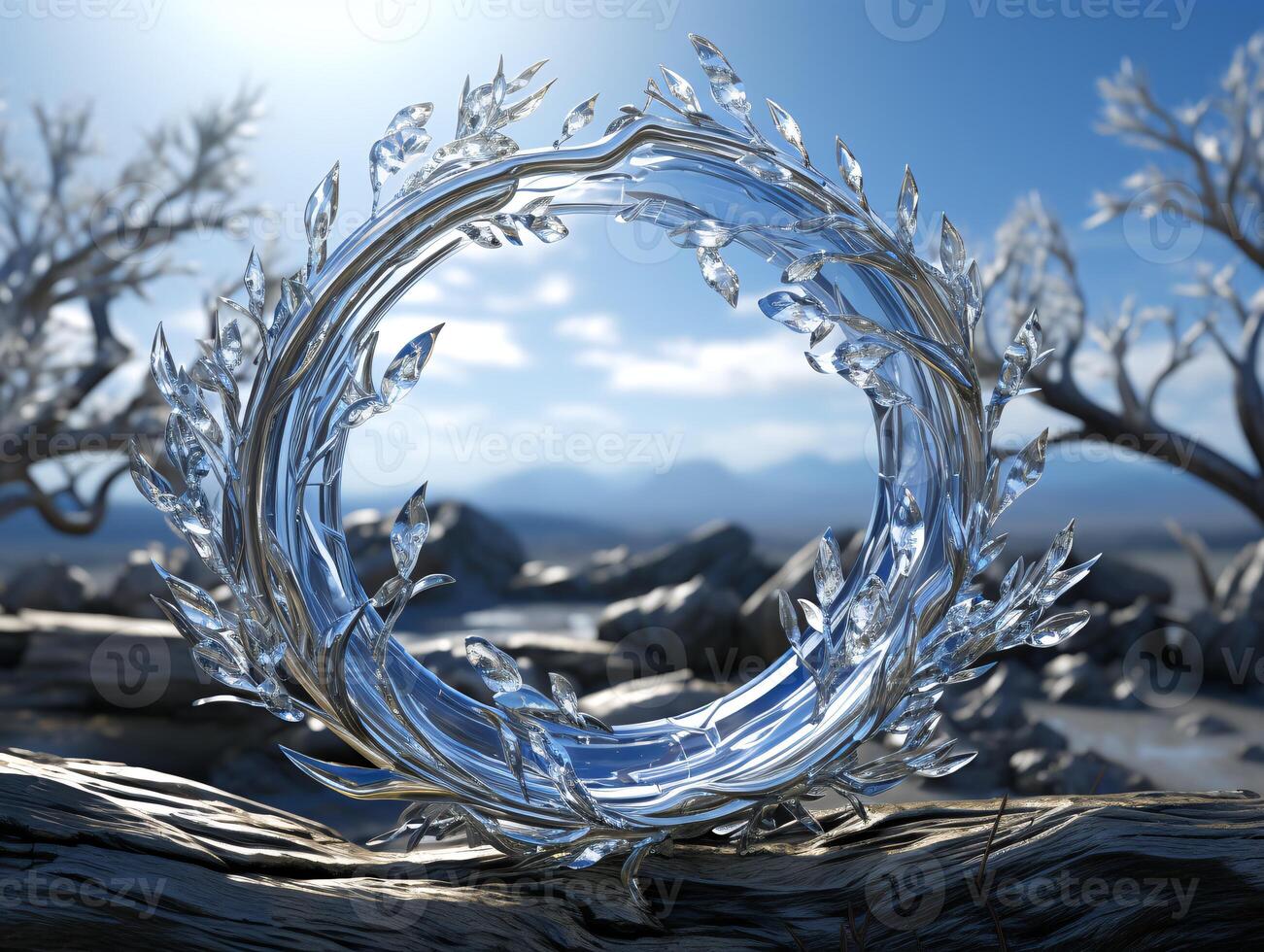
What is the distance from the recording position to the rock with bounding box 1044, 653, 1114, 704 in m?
5.02

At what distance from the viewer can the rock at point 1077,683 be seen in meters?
5.02

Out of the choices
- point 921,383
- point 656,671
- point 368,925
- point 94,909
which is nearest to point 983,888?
point 921,383

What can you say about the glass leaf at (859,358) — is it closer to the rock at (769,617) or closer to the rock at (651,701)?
the rock at (651,701)

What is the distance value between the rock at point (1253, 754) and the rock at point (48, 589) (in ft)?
24.3

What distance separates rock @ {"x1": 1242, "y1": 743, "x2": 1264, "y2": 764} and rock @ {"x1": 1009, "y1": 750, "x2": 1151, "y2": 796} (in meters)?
0.93

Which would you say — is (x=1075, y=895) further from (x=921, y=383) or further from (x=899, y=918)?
(x=921, y=383)

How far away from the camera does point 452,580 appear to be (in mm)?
1333

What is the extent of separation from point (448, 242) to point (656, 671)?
13.0ft

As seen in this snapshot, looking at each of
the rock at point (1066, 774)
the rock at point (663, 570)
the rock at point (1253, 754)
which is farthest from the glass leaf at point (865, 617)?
the rock at point (663, 570)

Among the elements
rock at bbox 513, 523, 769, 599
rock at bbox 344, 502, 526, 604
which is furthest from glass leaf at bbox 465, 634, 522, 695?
rock at bbox 344, 502, 526, 604

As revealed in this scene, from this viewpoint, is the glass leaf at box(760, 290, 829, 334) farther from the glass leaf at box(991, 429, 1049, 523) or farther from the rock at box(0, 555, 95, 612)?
the rock at box(0, 555, 95, 612)

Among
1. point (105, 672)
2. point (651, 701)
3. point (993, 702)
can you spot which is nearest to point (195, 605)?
point (651, 701)

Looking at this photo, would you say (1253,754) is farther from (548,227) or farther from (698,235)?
(548,227)

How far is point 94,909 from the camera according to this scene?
3.69ft
